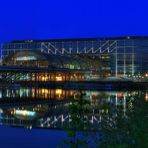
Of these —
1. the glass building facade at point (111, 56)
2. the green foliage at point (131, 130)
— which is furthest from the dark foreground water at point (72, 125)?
the glass building facade at point (111, 56)

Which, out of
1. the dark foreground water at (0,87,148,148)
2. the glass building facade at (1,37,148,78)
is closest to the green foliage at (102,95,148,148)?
the dark foreground water at (0,87,148,148)

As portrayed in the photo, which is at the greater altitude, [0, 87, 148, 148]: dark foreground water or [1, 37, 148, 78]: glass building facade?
[1, 37, 148, 78]: glass building facade

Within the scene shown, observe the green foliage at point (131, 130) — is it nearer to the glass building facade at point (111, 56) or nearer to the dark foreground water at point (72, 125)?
the dark foreground water at point (72, 125)

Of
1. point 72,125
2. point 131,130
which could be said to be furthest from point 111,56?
point 72,125

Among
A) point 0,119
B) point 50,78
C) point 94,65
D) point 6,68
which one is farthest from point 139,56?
point 0,119

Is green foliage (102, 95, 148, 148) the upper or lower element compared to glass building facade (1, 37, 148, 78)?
lower

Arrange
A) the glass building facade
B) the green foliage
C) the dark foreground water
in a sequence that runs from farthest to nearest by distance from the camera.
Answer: the glass building facade, the dark foreground water, the green foliage

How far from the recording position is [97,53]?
138000mm

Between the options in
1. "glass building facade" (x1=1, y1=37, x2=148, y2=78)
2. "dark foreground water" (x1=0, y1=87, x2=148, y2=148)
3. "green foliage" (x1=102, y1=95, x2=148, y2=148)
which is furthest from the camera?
"glass building facade" (x1=1, y1=37, x2=148, y2=78)

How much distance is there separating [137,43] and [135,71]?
25.2 feet

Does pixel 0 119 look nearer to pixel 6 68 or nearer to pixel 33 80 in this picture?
pixel 6 68

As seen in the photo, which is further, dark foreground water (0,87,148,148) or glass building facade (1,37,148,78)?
glass building facade (1,37,148,78)

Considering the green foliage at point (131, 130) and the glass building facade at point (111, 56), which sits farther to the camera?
the glass building facade at point (111, 56)

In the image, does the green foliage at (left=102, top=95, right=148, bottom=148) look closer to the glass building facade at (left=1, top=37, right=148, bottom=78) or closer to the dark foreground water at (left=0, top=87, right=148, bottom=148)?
the dark foreground water at (left=0, top=87, right=148, bottom=148)
